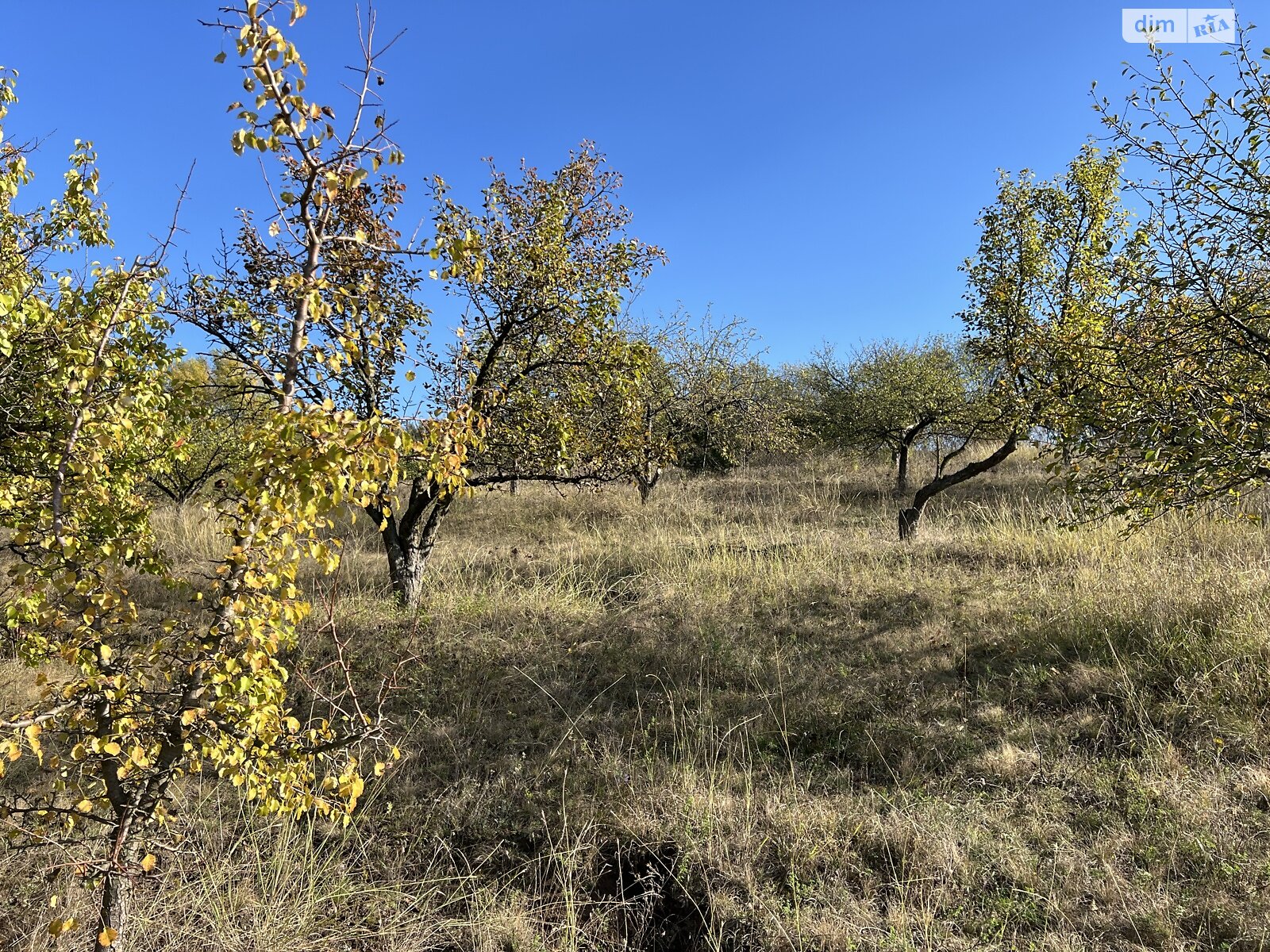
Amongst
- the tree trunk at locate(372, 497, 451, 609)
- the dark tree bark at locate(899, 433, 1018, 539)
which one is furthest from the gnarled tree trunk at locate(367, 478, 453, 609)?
the dark tree bark at locate(899, 433, 1018, 539)

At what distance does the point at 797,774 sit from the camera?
4.56 m

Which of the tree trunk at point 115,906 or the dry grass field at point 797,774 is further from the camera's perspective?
the dry grass field at point 797,774

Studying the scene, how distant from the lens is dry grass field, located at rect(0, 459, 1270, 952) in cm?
329

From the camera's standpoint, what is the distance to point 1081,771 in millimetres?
4246

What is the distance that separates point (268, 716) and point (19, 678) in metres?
6.17

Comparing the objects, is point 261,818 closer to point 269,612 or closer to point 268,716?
point 268,716

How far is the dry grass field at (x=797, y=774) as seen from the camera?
329 centimetres

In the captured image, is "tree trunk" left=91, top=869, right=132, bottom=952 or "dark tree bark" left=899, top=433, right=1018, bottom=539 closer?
"tree trunk" left=91, top=869, right=132, bottom=952

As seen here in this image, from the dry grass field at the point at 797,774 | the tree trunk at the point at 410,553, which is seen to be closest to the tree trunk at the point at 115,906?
the dry grass field at the point at 797,774

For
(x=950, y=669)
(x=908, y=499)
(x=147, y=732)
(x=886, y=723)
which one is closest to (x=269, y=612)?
(x=147, y=732)

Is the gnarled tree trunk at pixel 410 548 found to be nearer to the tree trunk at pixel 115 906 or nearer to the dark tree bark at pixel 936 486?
the tree trunk at pixel 115 906

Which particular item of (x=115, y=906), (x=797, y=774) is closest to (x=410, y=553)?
(x=797, y=774)

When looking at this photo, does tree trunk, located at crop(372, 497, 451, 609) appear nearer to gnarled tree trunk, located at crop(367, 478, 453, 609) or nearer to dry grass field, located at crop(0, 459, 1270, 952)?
gnarled tree trunk, located at crop(367, 478, 453, 609)

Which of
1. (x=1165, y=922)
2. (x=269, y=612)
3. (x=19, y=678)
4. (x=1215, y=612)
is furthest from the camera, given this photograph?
(x=19, y=678)
